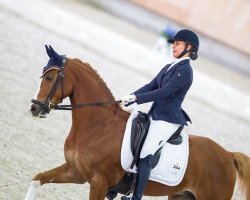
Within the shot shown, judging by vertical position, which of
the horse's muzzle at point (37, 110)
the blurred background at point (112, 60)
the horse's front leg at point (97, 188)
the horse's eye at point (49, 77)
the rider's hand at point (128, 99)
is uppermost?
the rider's hand at point (128, 99)

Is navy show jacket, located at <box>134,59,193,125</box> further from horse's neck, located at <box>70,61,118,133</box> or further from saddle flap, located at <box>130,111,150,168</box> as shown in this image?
horse's neck, located at <box>70,61,118,133</box>

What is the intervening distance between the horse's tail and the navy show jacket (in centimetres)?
87

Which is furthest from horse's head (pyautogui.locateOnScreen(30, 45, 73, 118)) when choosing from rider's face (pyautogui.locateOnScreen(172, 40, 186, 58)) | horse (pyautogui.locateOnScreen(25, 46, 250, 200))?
rider's face (pyautogui.locateOnScreen(172, 40, 186, 58))

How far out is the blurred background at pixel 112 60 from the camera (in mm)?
6508

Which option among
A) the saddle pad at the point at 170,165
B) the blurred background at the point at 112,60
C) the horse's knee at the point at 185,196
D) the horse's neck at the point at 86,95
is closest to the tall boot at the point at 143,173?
the saddle pad at the point at 170,165

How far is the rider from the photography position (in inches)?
176

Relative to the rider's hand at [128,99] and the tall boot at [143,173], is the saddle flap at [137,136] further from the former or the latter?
the rider's hand at [128,99]

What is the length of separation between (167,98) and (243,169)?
4.07 ft

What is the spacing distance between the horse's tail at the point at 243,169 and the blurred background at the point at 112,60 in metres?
1.84

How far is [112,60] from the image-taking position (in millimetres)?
14336

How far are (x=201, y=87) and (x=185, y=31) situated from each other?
8.98m

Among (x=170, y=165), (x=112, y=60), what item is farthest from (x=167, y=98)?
(x=112, y=60)

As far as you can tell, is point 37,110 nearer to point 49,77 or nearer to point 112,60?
point 49,77

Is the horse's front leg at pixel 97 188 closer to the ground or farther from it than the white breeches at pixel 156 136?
closer to the ground
